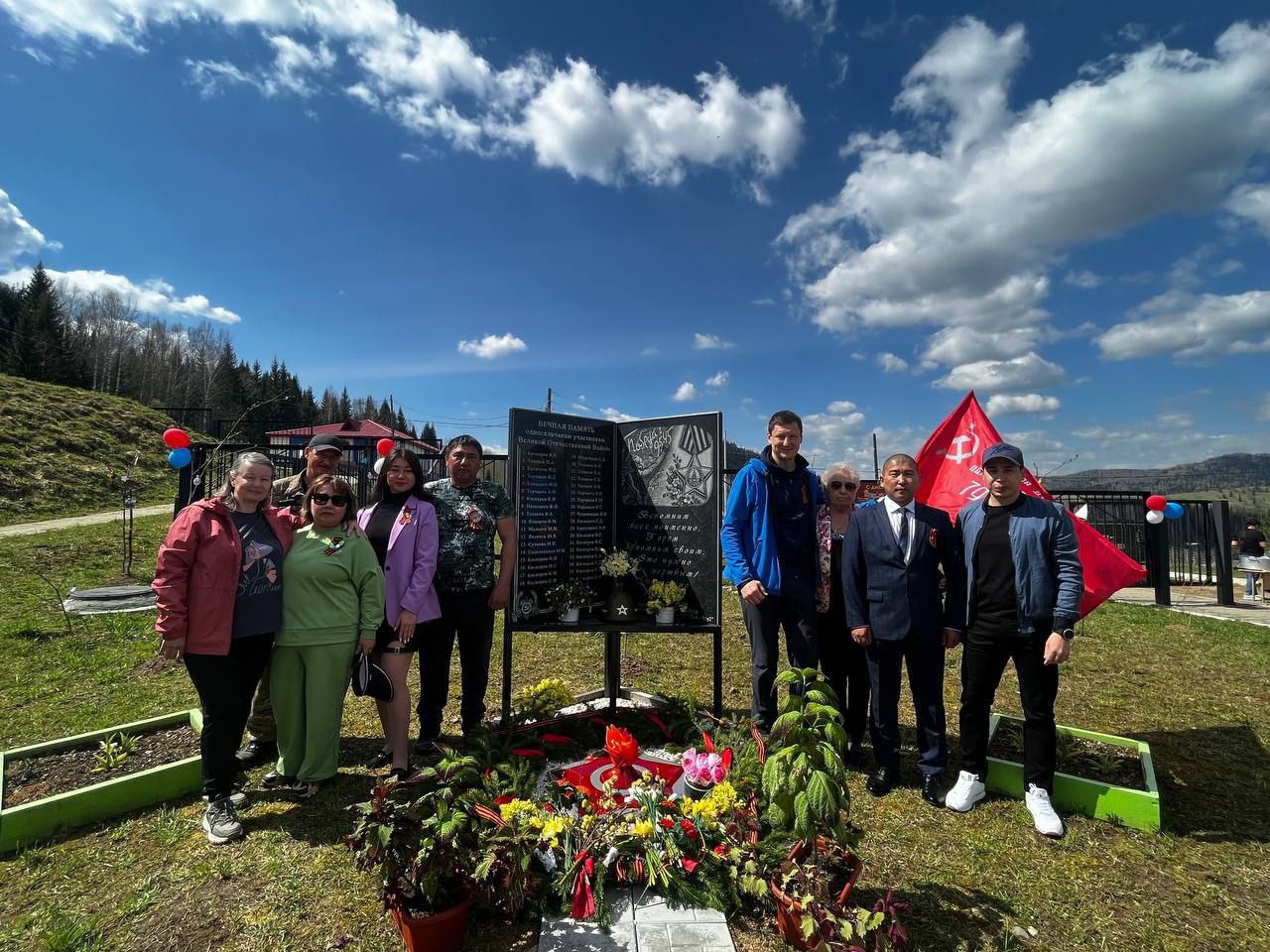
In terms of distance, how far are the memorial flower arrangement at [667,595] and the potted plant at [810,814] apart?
1.90 meters

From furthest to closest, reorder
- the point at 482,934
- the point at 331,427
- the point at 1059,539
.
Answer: the point at 331,427, the point at 1059,539, the point at 482,934

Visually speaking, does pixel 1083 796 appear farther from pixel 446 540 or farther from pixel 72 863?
pixel 72 863

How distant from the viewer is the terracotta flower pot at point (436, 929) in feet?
7.23

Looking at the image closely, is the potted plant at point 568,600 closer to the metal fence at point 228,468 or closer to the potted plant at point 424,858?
the potted plant at point 424,858

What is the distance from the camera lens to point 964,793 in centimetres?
336

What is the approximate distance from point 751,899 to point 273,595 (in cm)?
288

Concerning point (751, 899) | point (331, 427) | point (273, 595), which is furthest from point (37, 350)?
point (751, 899)

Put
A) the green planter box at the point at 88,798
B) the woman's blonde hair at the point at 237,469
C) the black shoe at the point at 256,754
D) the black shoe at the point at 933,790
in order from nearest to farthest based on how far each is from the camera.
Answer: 1. the green planter box at the point at 88,798
2. the woman's blonde hair at the point at 237,469
3. the black shoe at the point at 933,790
4. the black shoe at the point at 256,754

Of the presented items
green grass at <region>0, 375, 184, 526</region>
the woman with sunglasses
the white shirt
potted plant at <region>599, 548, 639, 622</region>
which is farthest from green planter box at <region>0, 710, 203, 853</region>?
green grass at <region>0, 375, 184, 526</region>

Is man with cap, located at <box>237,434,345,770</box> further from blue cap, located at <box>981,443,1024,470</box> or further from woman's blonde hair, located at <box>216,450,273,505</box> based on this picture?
blue cap, located at <box>981,443,1024,470</box>

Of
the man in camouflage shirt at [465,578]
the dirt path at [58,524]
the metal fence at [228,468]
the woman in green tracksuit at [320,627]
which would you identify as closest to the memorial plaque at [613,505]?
the man in camouflage shirt at [465,578]

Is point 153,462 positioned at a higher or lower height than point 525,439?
higher

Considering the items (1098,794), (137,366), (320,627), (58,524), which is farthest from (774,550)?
(137,366)

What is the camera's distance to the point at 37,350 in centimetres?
3188
